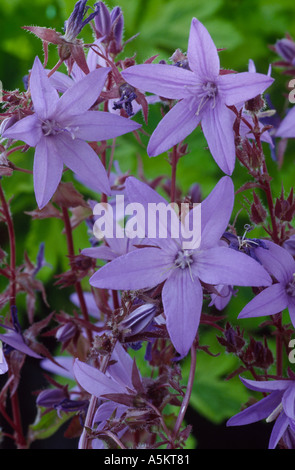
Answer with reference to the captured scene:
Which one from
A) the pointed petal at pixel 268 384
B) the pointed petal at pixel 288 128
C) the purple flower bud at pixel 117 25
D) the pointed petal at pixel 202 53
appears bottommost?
the pointed petal at pixel 268 384

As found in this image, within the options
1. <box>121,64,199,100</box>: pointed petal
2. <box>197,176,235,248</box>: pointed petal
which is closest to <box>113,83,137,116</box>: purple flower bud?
<box>121,64,199,100</box>: pointed petal

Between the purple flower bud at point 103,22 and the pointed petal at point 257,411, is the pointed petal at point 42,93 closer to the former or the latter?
the purple flower bud at point 103,22

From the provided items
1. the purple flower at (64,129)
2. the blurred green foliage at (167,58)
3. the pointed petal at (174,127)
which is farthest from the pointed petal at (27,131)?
the blurred green foliage at (167,58)

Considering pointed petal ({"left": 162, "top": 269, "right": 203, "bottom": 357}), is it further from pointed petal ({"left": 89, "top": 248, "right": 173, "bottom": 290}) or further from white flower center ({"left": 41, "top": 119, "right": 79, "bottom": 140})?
white flower center ({"left": 41, "top": 119, "right": 79, "bottom": 140})

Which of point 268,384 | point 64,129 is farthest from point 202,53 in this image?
point 268,384

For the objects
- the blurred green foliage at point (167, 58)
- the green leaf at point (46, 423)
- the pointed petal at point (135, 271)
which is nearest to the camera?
the pointed petal at point (135, 271)

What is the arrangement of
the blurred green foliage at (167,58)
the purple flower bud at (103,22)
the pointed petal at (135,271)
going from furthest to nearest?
the blurred green foliage at (167,58) → the purple flower bud at (103,22) → the pointed petal at (135,271)
